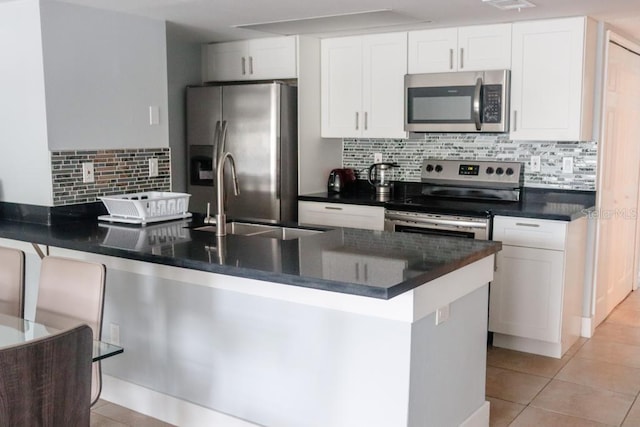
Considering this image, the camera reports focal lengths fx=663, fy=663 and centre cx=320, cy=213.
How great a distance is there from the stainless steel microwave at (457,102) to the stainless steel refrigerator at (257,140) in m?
0.87

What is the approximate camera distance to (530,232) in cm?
399

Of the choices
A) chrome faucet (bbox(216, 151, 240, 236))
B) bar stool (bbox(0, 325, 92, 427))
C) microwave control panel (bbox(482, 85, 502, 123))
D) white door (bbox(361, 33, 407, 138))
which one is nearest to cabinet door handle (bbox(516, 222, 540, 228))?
microwave control panel (bbox(482, 85, 502, 123))

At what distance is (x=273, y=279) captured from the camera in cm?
234

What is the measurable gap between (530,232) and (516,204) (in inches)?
17.2

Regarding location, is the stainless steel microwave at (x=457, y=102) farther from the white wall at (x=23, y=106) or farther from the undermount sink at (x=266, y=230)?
the white wall at (x=23, y=106)

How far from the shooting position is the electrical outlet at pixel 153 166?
4.17m

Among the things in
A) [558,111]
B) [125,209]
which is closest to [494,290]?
[558,111]

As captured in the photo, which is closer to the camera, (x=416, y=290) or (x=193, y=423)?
(x=416, y=290)

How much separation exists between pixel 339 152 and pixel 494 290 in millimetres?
1848

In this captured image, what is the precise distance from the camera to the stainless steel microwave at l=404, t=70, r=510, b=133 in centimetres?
432

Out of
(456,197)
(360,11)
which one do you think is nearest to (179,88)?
(360,11)

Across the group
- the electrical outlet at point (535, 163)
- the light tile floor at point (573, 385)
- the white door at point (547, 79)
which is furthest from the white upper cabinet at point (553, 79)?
the light tile floor at point (573, 385)

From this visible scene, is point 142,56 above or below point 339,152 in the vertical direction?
above

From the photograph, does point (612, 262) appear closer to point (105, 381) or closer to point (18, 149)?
point (105, 381)
